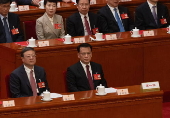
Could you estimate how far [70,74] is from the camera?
5125 millimetres

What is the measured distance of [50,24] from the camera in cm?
637

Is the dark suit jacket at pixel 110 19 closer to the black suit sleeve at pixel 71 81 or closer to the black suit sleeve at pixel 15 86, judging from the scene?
the black suit sleeve at pixel 71 81

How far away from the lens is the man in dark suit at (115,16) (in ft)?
21.7

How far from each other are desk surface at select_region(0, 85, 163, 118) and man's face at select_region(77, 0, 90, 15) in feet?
6.56

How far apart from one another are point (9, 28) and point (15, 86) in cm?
146

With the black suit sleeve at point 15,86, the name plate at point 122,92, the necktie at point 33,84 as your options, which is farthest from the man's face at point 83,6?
the name plate at point 122,92

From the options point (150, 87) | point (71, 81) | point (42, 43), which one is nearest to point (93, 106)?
point (150, 87)

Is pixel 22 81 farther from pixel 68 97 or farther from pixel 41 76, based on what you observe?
pixel 68 97

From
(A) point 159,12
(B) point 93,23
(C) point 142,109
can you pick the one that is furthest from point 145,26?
(C) point 142,109

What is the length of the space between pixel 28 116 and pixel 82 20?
98.2 inches

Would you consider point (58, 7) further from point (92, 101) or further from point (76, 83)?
point (92, 101)

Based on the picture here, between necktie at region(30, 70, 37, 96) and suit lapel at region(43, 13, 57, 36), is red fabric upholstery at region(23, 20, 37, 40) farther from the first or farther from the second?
necktie at region(30, 70, 37, 96)

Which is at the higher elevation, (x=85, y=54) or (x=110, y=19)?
(x=110, y=19)

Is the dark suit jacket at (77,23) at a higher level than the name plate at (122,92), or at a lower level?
higher
